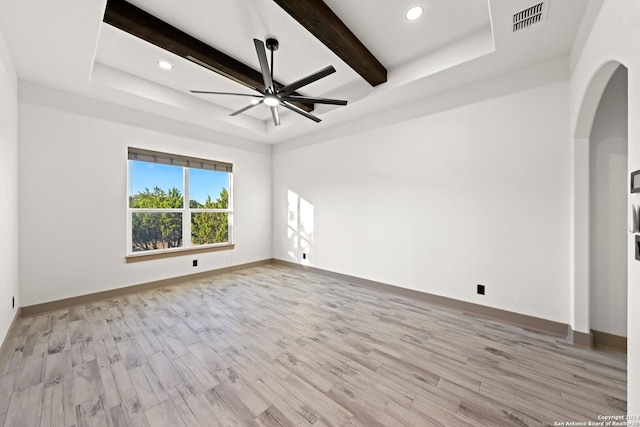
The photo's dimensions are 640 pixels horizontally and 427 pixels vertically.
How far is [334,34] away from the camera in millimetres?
2289

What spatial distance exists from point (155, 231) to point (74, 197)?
1109 millimetres

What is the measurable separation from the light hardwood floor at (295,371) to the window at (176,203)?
52.5 inches

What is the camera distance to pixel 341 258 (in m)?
4.39

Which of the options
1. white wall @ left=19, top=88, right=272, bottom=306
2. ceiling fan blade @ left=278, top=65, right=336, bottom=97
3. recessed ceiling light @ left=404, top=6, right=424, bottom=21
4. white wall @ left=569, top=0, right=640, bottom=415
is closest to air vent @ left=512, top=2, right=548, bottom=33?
white wall @ left=569, top=0, right=640, bottom=415

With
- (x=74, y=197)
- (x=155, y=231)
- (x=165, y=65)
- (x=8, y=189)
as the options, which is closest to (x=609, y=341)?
(x=165, y=65)

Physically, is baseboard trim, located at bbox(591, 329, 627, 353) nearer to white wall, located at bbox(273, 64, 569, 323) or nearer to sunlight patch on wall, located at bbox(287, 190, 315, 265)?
white wall, located at bbox(273, 64, 569, 323)

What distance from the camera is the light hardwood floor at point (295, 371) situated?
1521 millimetres

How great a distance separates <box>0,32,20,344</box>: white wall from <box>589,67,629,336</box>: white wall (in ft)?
17.7

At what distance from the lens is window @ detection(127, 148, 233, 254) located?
3875 millimetres

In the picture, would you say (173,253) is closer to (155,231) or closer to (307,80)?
(155,231)

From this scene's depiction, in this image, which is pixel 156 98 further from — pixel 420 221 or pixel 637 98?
pixel 637 98

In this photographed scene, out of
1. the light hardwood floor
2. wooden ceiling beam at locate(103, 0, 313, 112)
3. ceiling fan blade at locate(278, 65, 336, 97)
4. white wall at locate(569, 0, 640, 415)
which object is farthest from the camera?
ceiling fan blade at locate(278, 65, 336, 97)

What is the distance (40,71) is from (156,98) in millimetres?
1077

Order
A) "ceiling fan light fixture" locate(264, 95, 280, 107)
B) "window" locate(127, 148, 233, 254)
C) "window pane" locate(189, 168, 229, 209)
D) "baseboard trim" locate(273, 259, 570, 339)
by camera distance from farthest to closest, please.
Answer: "window pane" locate(189, 168, 229, 209) < "window" locate(127, 148, 233, 254) < "ceiling fan light fixture" locate(264, 95, 280, 107) < "baseboard trim" locate(273, 259, 570, 339)
